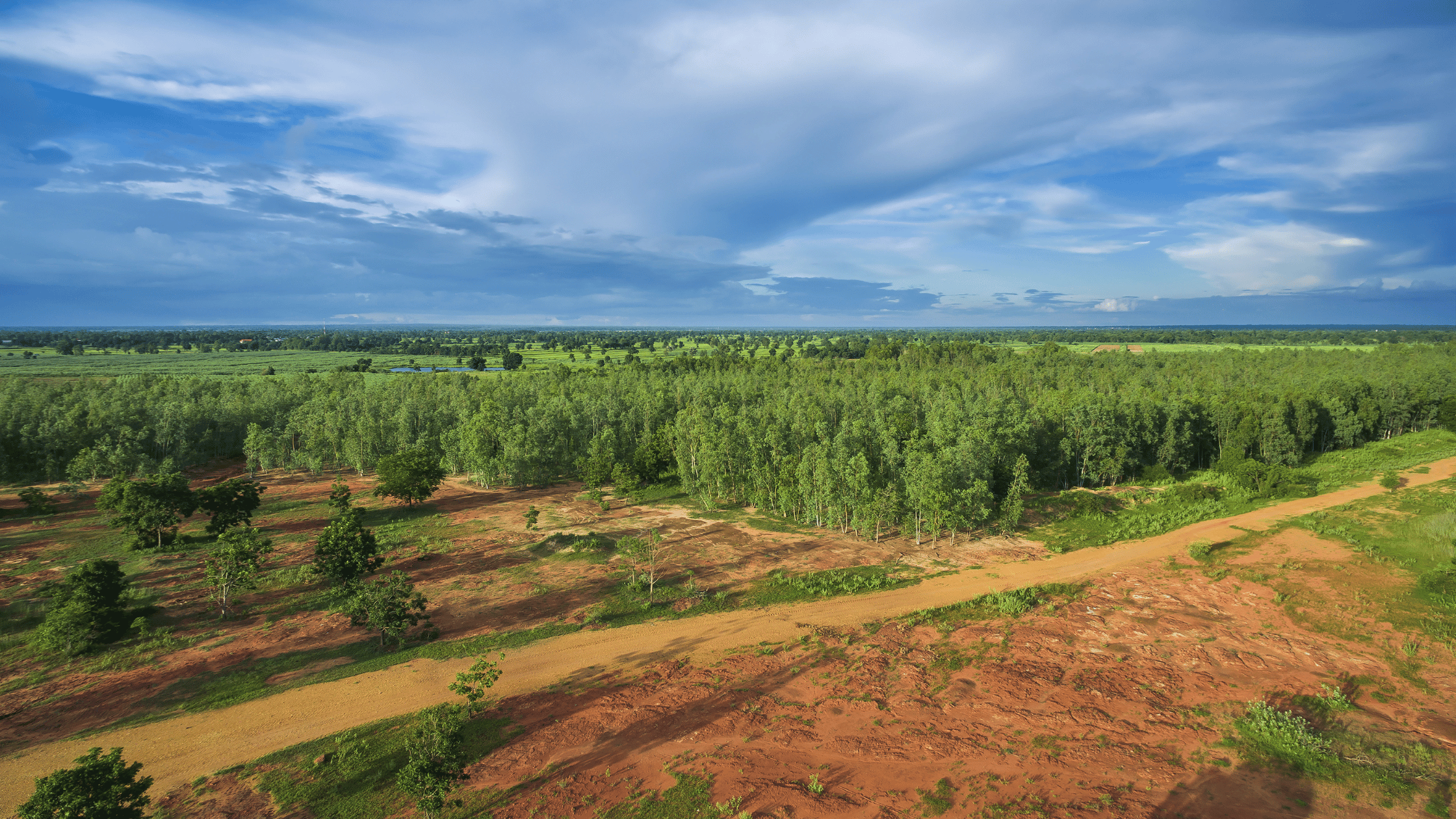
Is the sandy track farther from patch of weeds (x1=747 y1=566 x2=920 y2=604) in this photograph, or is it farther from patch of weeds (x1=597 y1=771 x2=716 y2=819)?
patch of weeds (x1=597 y1=771 x2=716 y2=819)

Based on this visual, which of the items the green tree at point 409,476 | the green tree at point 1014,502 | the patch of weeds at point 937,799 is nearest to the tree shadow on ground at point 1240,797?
the patch of weeds at point 937,799

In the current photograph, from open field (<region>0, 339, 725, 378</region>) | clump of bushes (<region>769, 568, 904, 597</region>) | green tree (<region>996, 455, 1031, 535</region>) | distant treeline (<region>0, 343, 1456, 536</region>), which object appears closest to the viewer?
clump of bushes (<region>769, 568, 904, 597</region>)

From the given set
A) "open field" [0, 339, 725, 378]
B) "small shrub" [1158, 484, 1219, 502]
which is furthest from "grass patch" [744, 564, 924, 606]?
"open field" [0, 339, 725, 378]

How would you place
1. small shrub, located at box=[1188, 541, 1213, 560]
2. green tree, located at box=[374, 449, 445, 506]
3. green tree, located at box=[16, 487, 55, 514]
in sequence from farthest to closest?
green tree, located at box=[374, 449, 445, 506] → green tree, located at box=[16, 487, 55, 514] → small shrub, located at box=[1188, 541, 1213, 560]

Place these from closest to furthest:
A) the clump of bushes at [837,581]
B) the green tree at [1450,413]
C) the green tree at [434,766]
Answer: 1. the green tree at [434,766]
2. the clump of bushes at [837,581]
3. the green tree at [1450,413]

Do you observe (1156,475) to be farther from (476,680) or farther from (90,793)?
(90,793)

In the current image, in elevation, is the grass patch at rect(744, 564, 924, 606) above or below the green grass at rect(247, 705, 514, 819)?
below

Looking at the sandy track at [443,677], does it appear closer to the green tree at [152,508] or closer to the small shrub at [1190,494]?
the small shrub at [1190,494]

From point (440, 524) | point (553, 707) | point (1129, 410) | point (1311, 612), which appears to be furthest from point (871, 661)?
point (1129, 410)
